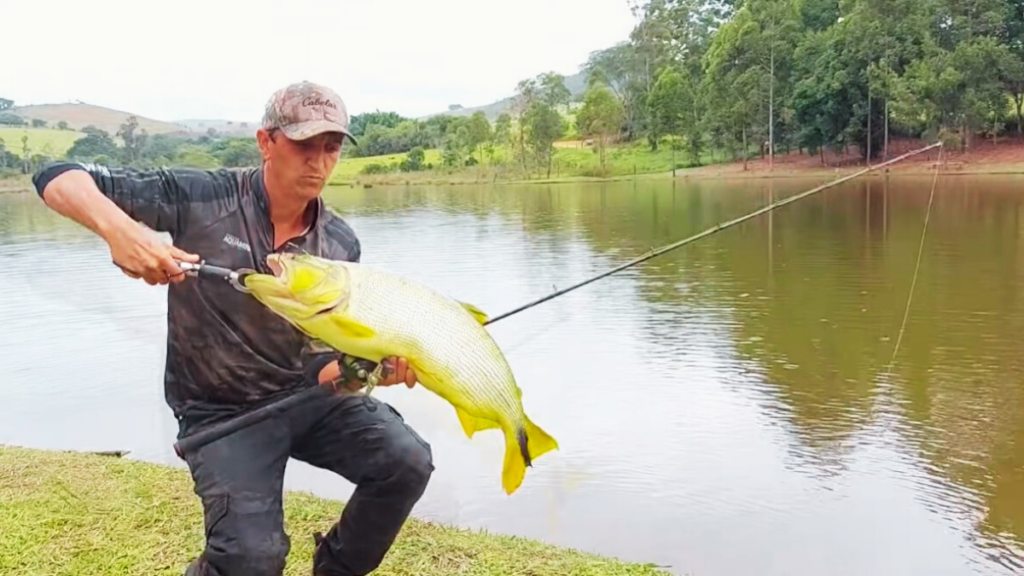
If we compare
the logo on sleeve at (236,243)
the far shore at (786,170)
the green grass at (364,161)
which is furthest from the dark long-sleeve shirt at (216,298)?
the green grass at (364,161)

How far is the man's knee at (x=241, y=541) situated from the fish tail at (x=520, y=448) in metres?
0.76

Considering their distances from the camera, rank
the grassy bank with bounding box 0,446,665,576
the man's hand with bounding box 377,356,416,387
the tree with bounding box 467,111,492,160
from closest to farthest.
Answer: the man's hand with bounding box 377,356,416,387 < the grassy bank with bounding box 0,446,665,576 < the tree with bounding box 467,111,492,160

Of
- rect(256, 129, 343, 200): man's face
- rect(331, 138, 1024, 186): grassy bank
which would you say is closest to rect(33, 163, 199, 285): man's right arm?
rect(256, 129, 343, 200): man's face

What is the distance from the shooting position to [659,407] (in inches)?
329

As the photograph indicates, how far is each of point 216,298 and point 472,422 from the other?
0.90 meters

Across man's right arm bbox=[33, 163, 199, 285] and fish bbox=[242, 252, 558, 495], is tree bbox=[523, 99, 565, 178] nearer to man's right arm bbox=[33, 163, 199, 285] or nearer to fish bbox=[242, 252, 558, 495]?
man's right arm bbox=[33, 163, 199, 285]

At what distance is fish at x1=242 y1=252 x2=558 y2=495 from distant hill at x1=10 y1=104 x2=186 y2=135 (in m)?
4.98

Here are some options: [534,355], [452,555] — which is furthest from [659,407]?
[452,555]

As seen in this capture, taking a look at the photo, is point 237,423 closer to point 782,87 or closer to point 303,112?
point 303,112

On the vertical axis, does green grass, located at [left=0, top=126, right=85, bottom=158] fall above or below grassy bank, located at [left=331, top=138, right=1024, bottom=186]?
above

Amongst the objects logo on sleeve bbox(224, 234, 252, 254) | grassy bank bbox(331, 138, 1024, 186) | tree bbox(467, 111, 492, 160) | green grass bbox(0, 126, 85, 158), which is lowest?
grassy bank bbox(331, 138, 1024, 186)

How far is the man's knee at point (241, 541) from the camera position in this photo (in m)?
2.77

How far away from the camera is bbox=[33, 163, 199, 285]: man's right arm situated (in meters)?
2.47

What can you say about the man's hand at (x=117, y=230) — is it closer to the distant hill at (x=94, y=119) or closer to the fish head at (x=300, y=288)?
the fish head at (x=300, y=288)
